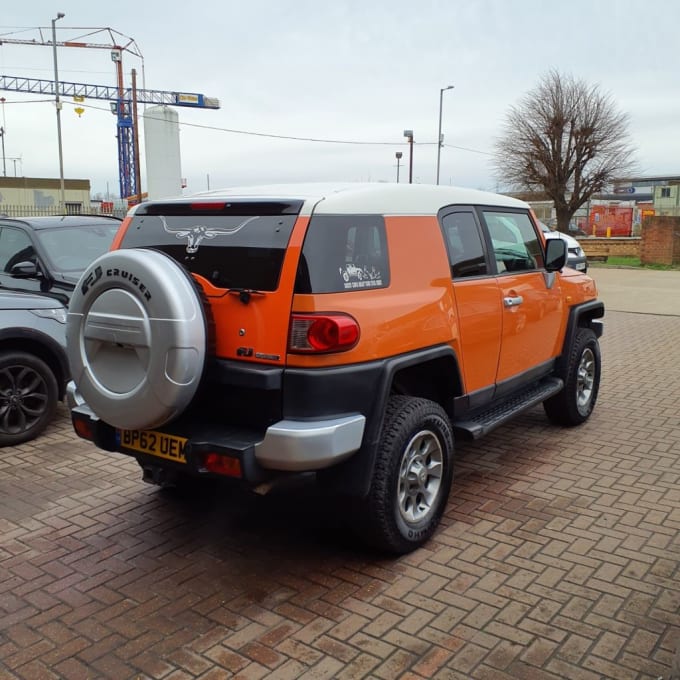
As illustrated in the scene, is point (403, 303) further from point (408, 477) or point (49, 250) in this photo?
point (49, 250)

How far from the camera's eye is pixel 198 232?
11.8 ft

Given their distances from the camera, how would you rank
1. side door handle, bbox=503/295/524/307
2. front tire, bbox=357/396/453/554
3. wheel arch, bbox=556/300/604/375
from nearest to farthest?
front tire, bbox=357/396/453/554, side door handle, bbox=503/295/524/307, wheel arch, bbox=556/300/604/375

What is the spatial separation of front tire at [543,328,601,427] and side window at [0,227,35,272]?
16.8ft

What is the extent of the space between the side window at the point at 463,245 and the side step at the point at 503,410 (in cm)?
91

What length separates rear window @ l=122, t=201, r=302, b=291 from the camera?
332cm

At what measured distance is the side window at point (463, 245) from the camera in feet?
13.7

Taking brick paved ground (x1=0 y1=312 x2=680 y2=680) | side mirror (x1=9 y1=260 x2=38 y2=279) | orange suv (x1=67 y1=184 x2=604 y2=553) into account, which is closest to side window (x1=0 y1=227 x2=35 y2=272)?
side mirror (x1=9 y1=260 x2=38 y2=279)

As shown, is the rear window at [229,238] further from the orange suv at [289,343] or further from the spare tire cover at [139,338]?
the spare tire cover at [139,338]

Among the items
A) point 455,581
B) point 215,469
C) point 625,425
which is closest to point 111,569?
point 215,469

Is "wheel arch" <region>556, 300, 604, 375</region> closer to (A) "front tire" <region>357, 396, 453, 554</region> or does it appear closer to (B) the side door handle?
(B) the side door handle

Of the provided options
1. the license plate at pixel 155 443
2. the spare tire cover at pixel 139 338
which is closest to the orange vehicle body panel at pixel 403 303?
the spare tire cover at pixel 139 338

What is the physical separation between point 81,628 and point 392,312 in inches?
79.9

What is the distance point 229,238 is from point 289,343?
649 mm

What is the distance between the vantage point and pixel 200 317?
3.23m
